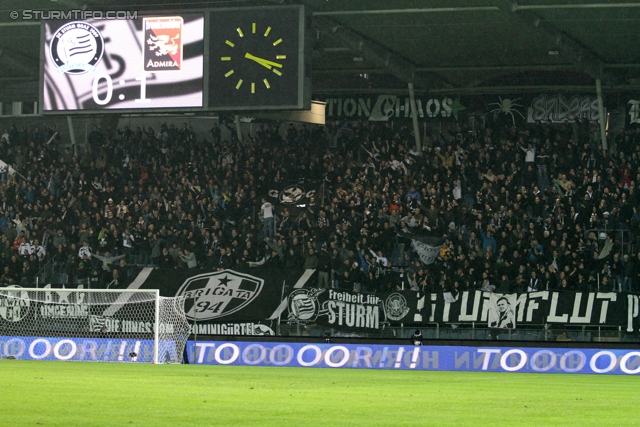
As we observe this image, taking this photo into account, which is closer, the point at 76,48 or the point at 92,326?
the point at 76,48

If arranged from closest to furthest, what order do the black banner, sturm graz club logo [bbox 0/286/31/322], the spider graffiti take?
Result: sturm graz club logo [bbox 0/286/31/322], the black banner, the spider graffiti

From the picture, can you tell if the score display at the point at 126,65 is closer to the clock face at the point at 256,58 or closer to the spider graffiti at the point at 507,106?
the clock face at the point at 256,58

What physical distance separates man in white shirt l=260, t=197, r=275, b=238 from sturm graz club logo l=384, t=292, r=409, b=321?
5944 mm

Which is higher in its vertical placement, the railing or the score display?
the score display

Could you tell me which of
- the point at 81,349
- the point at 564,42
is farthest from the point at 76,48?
the point at 564,42

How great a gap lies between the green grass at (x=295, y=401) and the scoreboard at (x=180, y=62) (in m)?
5.48

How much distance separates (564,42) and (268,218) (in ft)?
32.6

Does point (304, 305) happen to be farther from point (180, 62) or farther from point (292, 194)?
point (180, 62)

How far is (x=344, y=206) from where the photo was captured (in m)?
29.4

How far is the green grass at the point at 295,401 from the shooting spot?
8852mm

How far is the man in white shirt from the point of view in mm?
30156

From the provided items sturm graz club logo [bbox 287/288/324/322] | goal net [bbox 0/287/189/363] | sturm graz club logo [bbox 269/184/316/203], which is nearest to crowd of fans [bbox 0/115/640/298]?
sturm graz club logo [bbox 269/184/316/203]

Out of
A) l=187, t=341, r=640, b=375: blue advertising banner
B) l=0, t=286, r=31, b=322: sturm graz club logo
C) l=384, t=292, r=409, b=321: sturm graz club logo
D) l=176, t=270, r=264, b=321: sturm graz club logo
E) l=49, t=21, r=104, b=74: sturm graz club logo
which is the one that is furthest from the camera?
l=176, t=270, r=264, b=321: sturm graz club logo

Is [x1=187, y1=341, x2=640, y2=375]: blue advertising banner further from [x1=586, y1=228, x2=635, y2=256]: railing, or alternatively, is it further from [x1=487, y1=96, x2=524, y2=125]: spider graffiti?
[x1=487, y1=96, x2=524, y2=125]: spider graffiti
